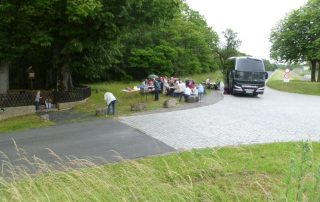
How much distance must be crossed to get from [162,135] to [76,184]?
8629mm

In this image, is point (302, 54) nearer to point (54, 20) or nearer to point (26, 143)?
point (54, 20)

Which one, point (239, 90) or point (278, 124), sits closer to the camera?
point (278, 124)

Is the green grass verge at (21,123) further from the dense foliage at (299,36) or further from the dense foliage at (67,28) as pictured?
the dense foliage at (299,36)

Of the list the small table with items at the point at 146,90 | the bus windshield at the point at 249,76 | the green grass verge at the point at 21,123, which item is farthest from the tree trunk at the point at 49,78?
the bus windshield at the point at 249,76

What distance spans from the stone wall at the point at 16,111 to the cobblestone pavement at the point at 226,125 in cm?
649

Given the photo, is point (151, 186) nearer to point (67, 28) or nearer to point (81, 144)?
point (81, 144)

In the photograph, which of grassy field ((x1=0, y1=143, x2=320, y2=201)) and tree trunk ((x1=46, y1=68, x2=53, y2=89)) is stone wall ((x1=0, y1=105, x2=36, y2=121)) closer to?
tree trunk ((x1=46, y1=68, x2=53, y2=89))

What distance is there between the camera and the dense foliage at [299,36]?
47.3 meters

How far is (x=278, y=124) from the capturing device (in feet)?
51.7

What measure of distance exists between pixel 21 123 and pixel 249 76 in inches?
720

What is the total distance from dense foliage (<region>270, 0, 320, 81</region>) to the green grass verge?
37.9 m

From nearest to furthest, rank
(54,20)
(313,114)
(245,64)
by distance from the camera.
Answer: (313,114) < (54,20) < (245,64)

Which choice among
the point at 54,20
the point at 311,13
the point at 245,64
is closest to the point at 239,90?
the point at 245,64

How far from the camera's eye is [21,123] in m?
16.9
